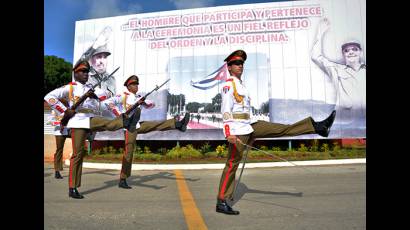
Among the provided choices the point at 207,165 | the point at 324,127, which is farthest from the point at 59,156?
the point at 324,127

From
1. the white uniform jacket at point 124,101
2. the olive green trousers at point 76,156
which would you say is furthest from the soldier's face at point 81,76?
the white uniform jacket at point 124,101

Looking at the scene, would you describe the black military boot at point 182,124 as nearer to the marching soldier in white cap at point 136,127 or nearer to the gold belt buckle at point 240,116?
the marching soldier in white cap at point 136,127

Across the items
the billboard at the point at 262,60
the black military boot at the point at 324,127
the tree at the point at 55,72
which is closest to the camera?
the black military boot at the point at 324,127

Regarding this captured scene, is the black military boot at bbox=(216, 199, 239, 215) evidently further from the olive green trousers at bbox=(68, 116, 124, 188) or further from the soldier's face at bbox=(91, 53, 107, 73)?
the soldier's face at bbox=(91, 53, 107, 73)

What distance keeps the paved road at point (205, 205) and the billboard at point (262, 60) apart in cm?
537

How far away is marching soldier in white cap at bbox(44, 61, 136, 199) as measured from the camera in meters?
5.23

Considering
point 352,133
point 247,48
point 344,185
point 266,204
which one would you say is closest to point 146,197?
point 266,204

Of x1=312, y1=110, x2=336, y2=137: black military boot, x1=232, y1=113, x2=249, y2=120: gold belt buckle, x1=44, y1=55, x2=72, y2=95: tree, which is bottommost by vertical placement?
x1=312, y1=110, x2=336, y2=137: black military boot

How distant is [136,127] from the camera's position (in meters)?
6.48

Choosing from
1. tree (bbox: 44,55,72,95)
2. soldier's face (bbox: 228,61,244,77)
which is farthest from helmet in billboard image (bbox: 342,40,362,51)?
tree (bbox: 44,55,72,95)

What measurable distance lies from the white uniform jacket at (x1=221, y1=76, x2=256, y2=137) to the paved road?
1.09m

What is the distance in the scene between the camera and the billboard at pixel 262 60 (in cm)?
1198

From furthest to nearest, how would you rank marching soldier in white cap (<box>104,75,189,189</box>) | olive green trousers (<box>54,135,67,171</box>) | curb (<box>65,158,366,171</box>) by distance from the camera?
curb (<box>65,158,366,171</box>) → olive green trousers (<box>54,135,67,171</box>) → marching soldier in white cap (<box>104,75,189,189</box>)
